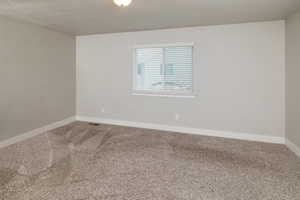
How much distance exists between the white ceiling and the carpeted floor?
2375 millimetres

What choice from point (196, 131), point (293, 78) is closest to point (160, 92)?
point (196, 131)

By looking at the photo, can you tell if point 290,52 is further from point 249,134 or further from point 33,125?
point 33,125

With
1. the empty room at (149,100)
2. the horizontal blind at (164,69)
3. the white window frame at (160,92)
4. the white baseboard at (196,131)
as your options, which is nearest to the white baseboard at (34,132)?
the empty room at (149,100)

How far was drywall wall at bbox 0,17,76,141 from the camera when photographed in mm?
3197

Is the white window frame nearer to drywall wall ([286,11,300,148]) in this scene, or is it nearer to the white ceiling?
the white ceiling

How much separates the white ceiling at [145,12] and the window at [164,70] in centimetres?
60

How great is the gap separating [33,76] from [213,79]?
3858 millimetres

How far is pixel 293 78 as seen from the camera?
302 cm

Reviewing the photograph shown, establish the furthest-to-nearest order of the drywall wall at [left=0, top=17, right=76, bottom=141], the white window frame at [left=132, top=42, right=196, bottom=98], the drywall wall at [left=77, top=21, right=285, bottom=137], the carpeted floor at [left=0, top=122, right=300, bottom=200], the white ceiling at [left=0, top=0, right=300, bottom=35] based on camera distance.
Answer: the white window frame at [left=132, top=42, right=196, bottom=98] < the drywall wall at [left=77, top=21, right=285, bottom=137] < the drywall wall at [left=0, top=17, right=76, bottom=141] < the white ceiling at [left=0, top=0, right=300, bottom=35] < the carpeted floor at [left=0, top=122, right=300, bottom=200]

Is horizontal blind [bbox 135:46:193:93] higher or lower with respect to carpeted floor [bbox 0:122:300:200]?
higher

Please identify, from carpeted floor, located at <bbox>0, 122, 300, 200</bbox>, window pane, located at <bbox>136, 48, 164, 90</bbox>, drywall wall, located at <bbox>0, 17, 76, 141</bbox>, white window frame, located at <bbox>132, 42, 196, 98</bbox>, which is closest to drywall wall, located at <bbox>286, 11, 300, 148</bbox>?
carpeted floor, located at <bbox>0, 122, 300, 200</bbox>

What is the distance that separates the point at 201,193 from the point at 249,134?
2278 millimetres

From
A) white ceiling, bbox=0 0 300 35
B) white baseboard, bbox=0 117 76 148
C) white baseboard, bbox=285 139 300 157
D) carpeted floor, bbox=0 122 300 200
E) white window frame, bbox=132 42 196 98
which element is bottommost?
carpeted floor, bbox=0 122 300 200

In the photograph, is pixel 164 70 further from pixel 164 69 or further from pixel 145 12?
pixel 145 12
